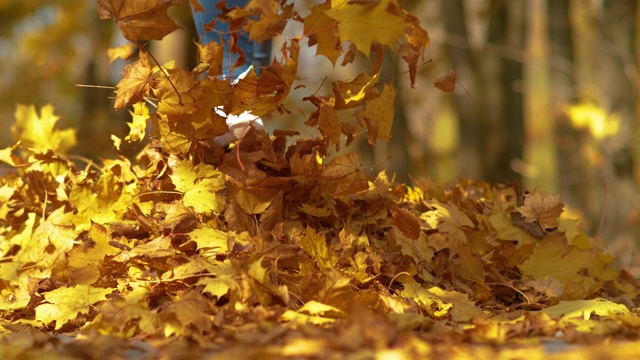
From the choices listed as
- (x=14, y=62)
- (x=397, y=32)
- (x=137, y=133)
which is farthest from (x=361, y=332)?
(x=14, y=62)

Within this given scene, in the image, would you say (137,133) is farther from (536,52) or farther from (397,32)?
(536,52)

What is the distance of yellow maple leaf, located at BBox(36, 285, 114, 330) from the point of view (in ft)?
5.37

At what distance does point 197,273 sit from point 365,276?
418 mm

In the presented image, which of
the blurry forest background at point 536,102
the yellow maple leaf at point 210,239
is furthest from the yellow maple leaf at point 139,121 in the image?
the blurry forest background at point 536,102

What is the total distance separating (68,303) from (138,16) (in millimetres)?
701

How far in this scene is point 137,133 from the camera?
1.95 meters

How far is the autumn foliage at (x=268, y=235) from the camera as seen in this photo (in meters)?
1.44

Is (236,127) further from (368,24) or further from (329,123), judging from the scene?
(368,24)

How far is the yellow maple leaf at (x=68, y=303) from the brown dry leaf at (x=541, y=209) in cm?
119

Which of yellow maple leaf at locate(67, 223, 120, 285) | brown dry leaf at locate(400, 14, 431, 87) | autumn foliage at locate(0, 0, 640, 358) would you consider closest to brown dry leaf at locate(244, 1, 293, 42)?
autumn foliage at locate(0, 0, 640, 358)

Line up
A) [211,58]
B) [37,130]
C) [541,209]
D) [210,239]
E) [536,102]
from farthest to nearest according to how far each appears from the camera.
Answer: [536,102], [37,130], [541,209], [211,58], [210,239]

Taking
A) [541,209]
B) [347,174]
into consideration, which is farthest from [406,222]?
[541,209]

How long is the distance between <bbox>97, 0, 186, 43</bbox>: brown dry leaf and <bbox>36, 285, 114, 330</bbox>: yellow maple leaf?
0.61 metres

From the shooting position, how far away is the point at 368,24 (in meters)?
1.57
